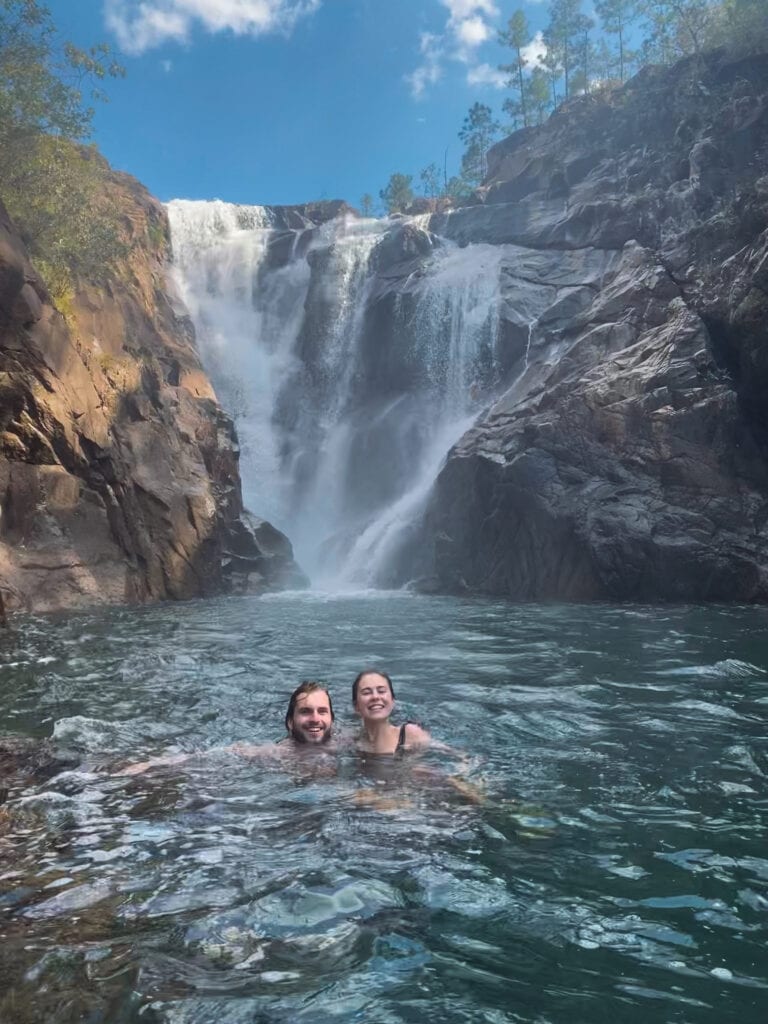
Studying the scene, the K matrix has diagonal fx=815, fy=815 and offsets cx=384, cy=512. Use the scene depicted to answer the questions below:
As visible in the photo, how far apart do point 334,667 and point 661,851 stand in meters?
6.70

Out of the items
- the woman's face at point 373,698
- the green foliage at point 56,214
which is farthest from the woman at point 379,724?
the green foliage at point 56,214

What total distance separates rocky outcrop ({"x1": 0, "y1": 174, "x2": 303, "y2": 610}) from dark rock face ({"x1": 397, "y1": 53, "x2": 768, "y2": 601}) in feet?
20.8

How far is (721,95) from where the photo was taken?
30.8 meters

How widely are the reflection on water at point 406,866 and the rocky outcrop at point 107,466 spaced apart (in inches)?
386

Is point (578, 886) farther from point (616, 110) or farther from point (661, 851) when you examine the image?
point (616, 110)

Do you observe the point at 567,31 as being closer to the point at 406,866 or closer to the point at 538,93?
the point at 538,93

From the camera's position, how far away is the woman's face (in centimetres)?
598

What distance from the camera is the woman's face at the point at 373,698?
19.6 ft

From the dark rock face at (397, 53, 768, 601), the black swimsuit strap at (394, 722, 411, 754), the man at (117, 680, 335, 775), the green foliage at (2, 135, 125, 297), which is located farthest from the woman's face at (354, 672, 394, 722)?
the green foliage at (2, 135, 125, 297)

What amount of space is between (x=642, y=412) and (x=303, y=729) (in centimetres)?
1584

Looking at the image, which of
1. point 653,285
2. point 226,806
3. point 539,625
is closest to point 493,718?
point 226,806

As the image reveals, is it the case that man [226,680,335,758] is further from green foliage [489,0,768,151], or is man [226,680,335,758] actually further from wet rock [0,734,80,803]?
green foliage [489,0,768,151]

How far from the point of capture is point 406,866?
155 inches

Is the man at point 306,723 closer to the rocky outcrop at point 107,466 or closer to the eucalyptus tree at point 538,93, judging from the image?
the rocky outcrop at point 107,466
